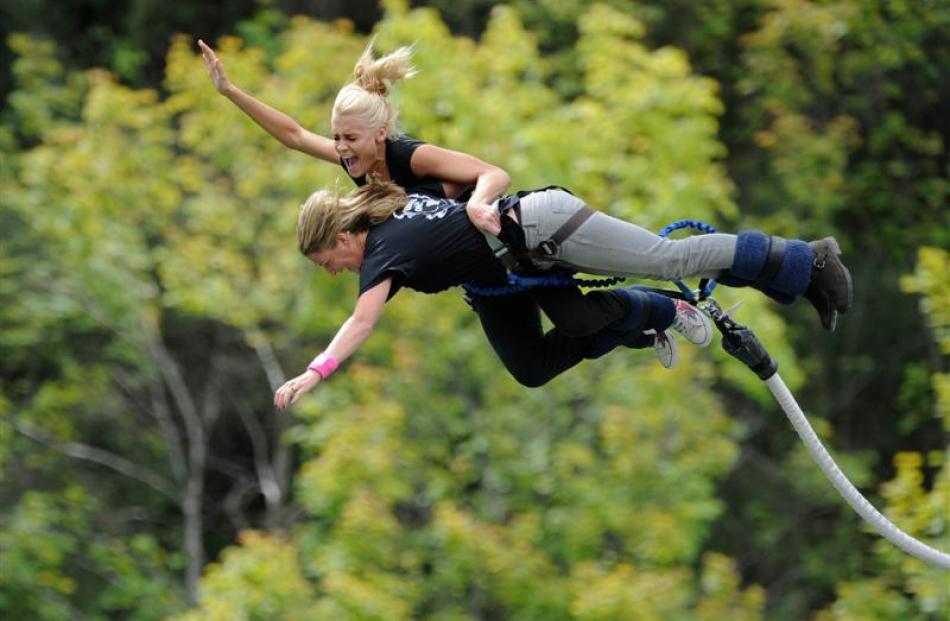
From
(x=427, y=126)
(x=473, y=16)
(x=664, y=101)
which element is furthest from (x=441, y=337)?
(x=473, y=16)

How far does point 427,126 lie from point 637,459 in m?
2.92

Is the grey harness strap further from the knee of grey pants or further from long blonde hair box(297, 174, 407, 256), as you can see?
long blonde hair box(297, 174, 407, 256)

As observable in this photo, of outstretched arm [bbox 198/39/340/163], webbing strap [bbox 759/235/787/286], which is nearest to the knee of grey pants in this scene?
webbing strap [bbox 759/235/787/286]

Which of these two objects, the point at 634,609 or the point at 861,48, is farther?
the point at 861,48

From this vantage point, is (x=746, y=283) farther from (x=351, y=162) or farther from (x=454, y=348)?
(x=454, y=348)

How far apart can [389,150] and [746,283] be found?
114 centimetres

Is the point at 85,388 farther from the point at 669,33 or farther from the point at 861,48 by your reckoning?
the point at 861,48

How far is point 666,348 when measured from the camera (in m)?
5.79

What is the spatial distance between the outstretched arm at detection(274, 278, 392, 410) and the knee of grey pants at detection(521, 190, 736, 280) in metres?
0.48

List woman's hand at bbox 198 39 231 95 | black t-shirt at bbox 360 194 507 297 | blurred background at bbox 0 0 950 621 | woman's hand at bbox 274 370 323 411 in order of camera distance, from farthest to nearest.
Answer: blurred background at bbox 0 0 950 621, woman's hand at bbox 198 39 231 95, black t-shirt at bbox 360 194 507 297, woman's hand at bbox 274 370 323 411

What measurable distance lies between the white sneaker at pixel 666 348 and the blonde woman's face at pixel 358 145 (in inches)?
44.5

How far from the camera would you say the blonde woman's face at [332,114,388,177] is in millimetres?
5102

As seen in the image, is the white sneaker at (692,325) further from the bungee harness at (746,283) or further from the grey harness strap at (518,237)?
the grey harness strap at (518,237)

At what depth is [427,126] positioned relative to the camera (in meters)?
12.9
